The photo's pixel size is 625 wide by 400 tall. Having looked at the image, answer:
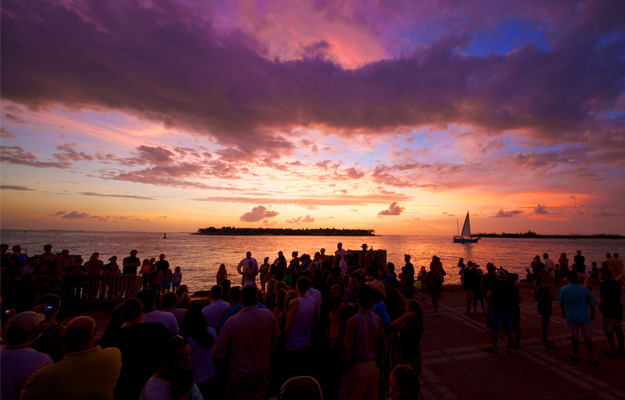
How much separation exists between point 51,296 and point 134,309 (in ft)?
4.58

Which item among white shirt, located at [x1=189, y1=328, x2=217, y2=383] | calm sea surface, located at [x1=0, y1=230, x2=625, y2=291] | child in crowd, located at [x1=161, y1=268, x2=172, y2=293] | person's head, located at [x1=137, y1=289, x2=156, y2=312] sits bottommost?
calm sea surface, located at [x1=0, y1=230, x2=625, y2=291]

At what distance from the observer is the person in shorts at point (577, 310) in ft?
19.8

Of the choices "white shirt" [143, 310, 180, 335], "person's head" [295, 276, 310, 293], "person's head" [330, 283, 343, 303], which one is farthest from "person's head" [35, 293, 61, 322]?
"person's head" [330, 283, 343, 303]

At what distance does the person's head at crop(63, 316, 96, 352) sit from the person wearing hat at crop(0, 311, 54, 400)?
0.53m

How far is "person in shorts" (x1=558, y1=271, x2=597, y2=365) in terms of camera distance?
6031 mm

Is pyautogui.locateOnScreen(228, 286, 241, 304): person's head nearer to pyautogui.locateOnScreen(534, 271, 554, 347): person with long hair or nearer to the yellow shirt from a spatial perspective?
the yellow shirt

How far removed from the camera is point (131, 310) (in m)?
2.87

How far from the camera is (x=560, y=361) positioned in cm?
615

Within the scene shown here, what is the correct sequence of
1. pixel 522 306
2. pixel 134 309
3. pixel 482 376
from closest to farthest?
1. pixel 134 309
2. pixel 482 376
3. pixel 522 306

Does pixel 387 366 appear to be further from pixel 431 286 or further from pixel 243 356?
pixel 431 286

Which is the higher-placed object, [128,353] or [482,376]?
[128,353]

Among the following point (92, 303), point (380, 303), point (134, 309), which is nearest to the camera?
point (134, 309)

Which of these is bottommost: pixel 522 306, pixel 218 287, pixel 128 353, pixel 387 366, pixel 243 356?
pixel 522 306

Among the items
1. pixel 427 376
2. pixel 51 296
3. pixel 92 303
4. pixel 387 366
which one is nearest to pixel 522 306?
pixel 427 376
